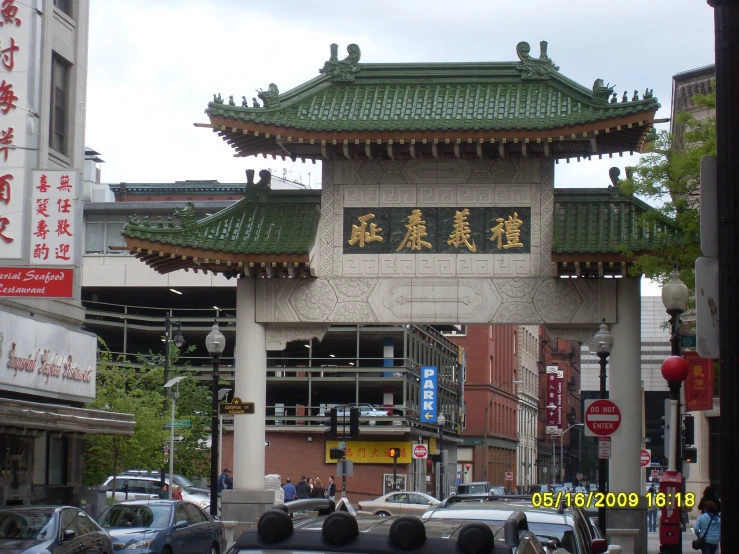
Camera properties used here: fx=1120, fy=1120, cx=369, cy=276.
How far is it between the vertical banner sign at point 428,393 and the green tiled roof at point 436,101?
124 feet

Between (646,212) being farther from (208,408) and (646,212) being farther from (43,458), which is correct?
(208,408)

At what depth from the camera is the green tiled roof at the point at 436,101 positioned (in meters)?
25.3

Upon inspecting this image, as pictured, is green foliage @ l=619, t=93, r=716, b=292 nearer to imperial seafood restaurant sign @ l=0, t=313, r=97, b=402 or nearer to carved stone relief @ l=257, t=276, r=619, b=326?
carved stone relief @ l=257, t=276, r=619, b=326

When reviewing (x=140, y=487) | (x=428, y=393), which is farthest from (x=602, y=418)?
(x=428, y=393)

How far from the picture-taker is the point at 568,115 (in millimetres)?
25531

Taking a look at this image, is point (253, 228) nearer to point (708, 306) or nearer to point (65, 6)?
point (65, 6)

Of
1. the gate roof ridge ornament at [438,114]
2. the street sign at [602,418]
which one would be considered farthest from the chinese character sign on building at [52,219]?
the street sign at [602,418]

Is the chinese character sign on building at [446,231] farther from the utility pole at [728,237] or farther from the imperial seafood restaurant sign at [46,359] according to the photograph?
the utility pole at [728,237]

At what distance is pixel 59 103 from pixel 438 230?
462 inches

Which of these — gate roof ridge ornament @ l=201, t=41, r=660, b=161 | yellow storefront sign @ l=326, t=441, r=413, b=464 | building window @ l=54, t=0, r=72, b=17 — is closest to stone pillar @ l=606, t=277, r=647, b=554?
gate roof ridge ornament @ l=201, t=41, r=660, b=161

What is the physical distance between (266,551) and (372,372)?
5641 centimetres

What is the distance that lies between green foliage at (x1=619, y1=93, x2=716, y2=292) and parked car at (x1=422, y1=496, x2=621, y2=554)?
1256 centimetres

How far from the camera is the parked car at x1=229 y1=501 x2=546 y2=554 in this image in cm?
538

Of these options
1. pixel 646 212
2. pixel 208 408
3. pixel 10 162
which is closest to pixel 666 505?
pixel 646 212
